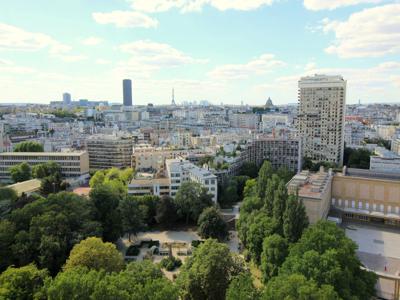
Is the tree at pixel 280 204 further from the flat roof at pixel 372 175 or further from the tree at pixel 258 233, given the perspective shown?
the flat roof at pixel 372 175

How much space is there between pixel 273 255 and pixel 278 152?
34.8 metres

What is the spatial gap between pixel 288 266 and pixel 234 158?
28.9 m

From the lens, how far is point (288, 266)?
56.8 feet

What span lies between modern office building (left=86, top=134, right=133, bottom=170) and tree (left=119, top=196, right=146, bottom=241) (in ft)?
89.8

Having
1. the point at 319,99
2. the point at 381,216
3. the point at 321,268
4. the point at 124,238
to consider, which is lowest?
the point at 124,238

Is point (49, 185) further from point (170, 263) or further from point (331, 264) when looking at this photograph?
point (331, 264)

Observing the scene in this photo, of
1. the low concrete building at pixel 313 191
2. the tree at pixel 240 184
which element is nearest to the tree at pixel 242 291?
the low concrete building at pixel 313 191

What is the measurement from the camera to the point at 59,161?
4859 cm

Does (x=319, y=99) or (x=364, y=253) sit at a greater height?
(x=319, y=99)

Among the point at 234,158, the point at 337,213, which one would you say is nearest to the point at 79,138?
the point at 234,158

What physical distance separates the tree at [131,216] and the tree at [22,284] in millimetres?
11268

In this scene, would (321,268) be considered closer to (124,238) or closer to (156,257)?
(156,257)

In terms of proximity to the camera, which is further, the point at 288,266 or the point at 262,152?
the point at 262,152

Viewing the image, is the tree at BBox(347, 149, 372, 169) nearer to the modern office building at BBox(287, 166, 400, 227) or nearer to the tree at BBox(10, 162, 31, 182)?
the modern office building at BBox(287, 166, 400, 227)
